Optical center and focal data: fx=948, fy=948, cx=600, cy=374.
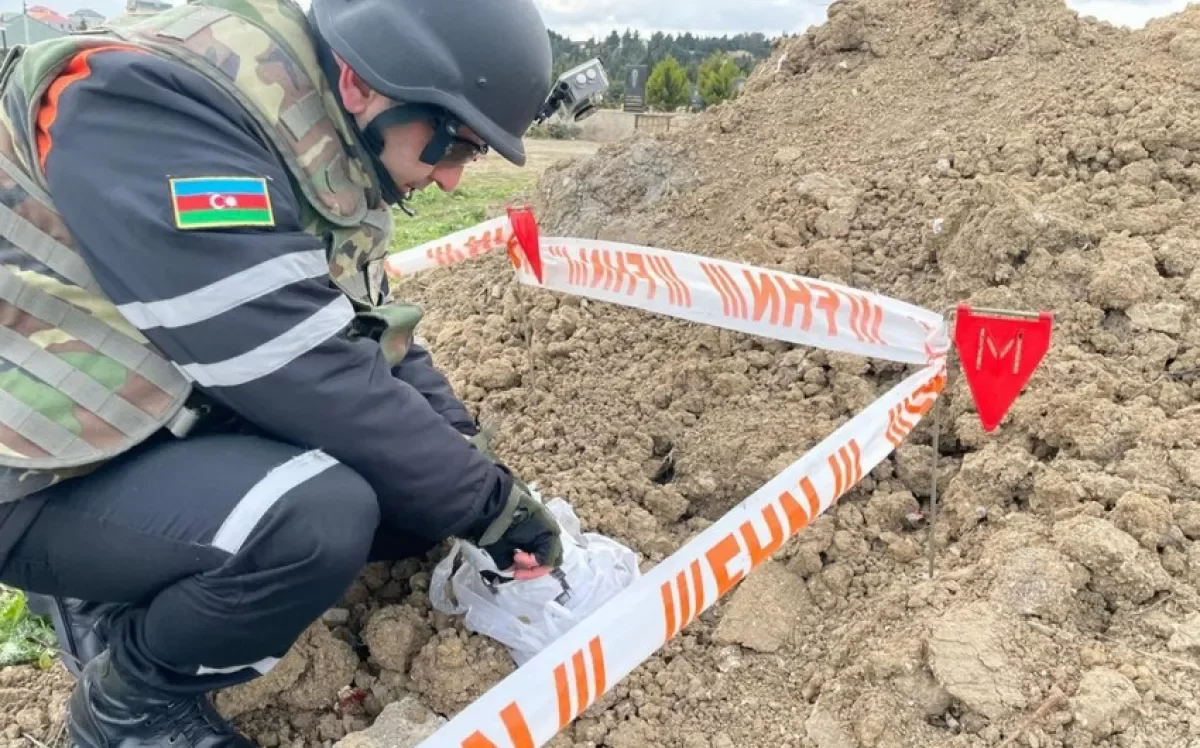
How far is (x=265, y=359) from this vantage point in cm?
170

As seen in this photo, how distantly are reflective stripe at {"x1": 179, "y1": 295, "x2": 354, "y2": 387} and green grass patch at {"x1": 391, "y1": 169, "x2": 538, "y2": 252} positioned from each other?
3.84m

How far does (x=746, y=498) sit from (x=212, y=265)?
139cm

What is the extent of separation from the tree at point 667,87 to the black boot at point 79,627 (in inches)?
1370

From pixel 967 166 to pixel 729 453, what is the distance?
1660 millimetres

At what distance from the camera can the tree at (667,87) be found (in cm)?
3578

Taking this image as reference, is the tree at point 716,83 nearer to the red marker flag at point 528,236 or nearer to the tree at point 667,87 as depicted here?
the tree at point 667,87

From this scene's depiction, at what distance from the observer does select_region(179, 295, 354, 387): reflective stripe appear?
5.56ft

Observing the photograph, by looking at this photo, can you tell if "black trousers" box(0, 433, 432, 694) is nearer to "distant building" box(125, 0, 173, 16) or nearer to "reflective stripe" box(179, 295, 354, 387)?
"reflective stripe" box(179, 295, 354, 387)

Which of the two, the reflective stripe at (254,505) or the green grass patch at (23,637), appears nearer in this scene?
the reflective stripe at (254,505)

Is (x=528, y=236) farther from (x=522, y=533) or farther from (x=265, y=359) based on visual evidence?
(x=265, y=359)

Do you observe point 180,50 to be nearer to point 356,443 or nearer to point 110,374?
point 110,374

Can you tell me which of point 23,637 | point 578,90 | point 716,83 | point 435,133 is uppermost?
point 716,83

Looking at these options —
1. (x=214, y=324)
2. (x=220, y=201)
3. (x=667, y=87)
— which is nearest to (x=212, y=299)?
(x=214, y=324)

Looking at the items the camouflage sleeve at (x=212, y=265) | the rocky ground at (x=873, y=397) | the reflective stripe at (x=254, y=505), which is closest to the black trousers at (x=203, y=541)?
the reflective stripe at (x=254, y=505)
